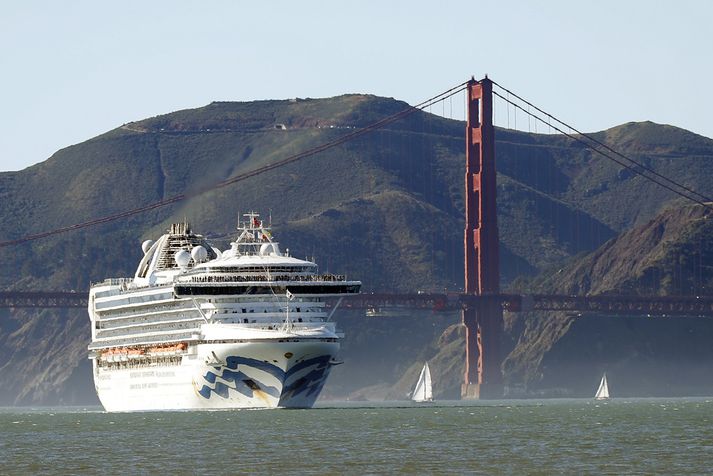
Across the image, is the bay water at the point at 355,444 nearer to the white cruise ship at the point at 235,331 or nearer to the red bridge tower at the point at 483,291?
the white cruise ship at the point at 235,331

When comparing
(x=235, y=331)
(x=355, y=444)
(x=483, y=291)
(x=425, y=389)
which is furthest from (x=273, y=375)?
(x=483, y=291)

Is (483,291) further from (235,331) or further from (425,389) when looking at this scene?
(235,331)

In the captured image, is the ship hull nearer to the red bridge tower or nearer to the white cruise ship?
the white cruise ship

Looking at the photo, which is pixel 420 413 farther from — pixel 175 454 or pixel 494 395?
pixel 494 395

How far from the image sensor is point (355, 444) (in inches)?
3184

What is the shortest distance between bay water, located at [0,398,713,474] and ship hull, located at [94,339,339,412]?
3.08 feet

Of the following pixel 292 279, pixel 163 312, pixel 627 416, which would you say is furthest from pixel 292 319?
pixel 627 416

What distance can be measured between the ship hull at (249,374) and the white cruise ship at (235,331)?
5 cm

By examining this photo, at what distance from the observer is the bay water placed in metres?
68.4

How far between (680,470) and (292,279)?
48.1m

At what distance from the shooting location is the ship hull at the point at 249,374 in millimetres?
107688

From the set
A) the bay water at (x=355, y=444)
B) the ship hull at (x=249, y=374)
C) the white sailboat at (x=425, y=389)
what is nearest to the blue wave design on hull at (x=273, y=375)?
the ship hull at (x=249, y=374)

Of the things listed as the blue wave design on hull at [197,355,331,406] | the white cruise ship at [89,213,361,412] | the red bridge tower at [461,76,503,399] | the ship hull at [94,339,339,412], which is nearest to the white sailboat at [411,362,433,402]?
the red bridge tower at [461,76,503,399]

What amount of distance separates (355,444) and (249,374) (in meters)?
28.1
